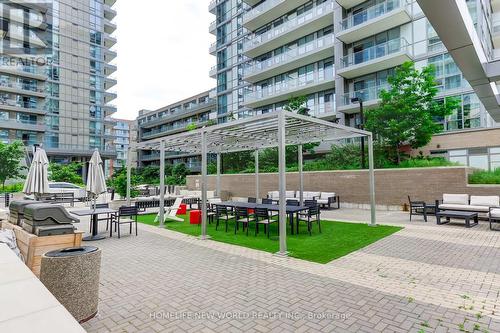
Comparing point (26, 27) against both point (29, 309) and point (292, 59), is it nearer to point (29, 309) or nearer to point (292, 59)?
point (292, 59)

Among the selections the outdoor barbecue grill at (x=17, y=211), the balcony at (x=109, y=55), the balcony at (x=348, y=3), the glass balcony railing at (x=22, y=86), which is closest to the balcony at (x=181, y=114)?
the balcony at (x=109, y=55)

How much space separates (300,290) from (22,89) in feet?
180

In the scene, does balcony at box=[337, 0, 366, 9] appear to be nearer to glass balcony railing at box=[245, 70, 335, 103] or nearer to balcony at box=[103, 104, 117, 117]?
glass balcony railing at box=[245, 70, 335, 103]

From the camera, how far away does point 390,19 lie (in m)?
23.1

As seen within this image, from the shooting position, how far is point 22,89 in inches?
1742

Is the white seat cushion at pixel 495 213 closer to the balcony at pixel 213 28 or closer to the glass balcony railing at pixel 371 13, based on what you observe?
the glass balcony railing at pixel 371 13

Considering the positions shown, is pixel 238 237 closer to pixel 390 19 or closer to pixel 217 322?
pixel 217 322

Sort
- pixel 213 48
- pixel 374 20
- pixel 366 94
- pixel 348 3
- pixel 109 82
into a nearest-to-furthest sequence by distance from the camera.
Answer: pixel 374 20, pixel 366 94, pixel 348 3, pixel 213 48, pixel 109 82

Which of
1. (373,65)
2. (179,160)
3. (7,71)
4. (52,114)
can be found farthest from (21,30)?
(373,65)

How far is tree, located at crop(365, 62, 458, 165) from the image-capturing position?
56.2 feet

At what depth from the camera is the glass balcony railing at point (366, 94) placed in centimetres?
2352

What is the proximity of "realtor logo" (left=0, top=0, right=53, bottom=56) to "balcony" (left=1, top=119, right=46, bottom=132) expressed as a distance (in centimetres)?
1041

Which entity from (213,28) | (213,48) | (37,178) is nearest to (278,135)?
(37,178)

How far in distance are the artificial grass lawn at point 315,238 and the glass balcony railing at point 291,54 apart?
21.5 metres
